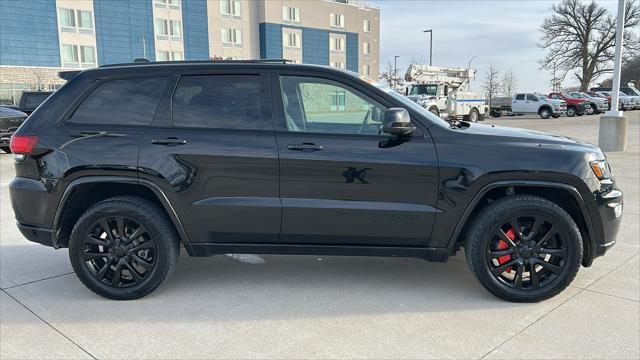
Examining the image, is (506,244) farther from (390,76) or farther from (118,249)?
(390,76)

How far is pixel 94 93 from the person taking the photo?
3.88m

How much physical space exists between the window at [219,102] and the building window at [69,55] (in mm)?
50807

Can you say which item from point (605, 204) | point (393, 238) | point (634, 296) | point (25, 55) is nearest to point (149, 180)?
point (393, 238)

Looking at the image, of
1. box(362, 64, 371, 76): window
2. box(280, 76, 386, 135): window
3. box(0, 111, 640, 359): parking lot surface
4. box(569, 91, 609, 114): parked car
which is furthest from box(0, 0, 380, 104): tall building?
box(280, 76, 386, 135): window

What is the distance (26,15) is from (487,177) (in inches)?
2046

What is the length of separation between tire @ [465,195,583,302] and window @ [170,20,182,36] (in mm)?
55492

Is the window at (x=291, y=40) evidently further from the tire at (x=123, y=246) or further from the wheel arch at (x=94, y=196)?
the tire at (x=123, y=246)

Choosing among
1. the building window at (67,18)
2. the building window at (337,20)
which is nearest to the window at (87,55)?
the building window at (67,18)

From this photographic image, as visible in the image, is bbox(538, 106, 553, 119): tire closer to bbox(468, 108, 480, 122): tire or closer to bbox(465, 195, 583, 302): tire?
bbox(468, 108, 480, 122): tire

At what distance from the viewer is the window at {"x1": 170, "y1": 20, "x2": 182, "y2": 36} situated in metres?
53.9

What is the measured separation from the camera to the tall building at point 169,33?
148ft

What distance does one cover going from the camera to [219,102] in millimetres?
Answer: 3795

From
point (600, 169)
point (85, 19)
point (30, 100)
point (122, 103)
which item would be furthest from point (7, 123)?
point (85, 19)

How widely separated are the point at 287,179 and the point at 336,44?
66749mm
